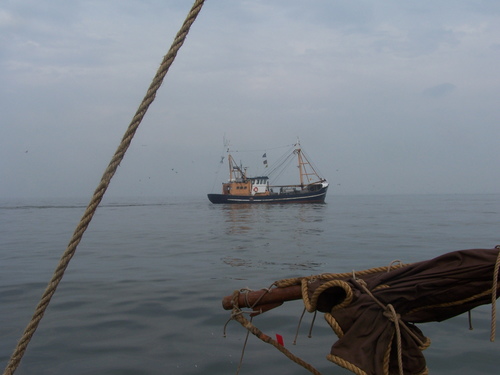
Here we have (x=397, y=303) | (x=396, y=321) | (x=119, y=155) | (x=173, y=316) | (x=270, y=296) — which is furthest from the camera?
(x=173, y=316)

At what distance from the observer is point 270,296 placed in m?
2.86

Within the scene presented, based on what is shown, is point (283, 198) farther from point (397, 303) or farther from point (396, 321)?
point (396, 321)

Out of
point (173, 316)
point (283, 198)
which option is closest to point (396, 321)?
point (173, 316)

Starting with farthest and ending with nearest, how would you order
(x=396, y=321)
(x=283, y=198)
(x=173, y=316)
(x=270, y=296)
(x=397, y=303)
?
1. (x=283, y=198)
2. (x=173, y=316)
3. (x=270, y=296)
4. (x=397, y=303)
5. (x=396, y=321)

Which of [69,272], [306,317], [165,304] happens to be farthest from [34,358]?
[69,272]

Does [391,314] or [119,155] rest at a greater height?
[119,155]

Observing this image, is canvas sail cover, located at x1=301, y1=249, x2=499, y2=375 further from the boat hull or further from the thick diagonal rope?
the boat hull

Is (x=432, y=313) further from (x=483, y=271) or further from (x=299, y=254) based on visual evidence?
(x=299, y=254)

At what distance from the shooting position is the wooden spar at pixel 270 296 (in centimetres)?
280

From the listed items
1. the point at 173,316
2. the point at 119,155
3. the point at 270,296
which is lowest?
the point at 173,316

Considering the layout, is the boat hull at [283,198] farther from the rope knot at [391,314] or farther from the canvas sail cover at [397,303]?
the rope knot at [391,314]

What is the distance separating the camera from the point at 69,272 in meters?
11.0

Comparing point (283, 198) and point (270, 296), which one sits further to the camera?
point (283, 198)

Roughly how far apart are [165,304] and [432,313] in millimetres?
5891
